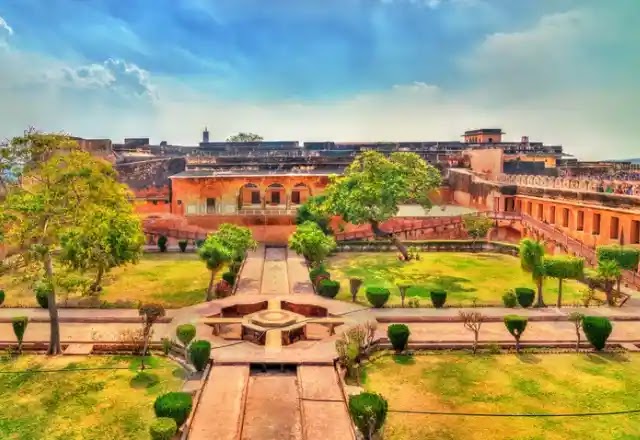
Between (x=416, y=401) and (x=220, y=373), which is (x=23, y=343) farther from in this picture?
(x=416, y=401)

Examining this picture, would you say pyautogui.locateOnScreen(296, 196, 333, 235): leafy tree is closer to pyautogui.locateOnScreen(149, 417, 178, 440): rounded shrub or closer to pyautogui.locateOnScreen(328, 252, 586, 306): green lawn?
pyautogui.locateOnScreen(328, 252, 586, 306): green lawn

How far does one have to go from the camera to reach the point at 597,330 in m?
17.9

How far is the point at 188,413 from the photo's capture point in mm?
12438

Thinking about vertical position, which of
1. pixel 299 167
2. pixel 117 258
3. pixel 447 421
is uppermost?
pixel 299 167

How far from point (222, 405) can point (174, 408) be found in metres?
1.73

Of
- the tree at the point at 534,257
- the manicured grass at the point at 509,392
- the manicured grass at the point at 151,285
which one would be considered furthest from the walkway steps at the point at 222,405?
the tree at the point at 534,257

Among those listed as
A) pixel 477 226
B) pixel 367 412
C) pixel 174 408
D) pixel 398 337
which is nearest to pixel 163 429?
pixel 174 408

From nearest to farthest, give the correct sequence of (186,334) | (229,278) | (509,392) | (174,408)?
(174,408)
(509,392)
(186,334)
(229,278)

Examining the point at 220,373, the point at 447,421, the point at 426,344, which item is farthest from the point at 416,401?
the point at 220,373

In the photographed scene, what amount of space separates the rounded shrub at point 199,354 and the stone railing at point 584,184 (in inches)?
932

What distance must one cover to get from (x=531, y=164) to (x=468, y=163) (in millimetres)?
5507

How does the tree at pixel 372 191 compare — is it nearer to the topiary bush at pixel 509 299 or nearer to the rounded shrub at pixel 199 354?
the topiary bush at pixel 509 299

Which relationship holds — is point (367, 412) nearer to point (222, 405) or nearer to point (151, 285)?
point (222, 405)

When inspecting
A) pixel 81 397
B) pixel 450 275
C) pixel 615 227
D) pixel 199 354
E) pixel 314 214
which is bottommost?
pixel 81 397
